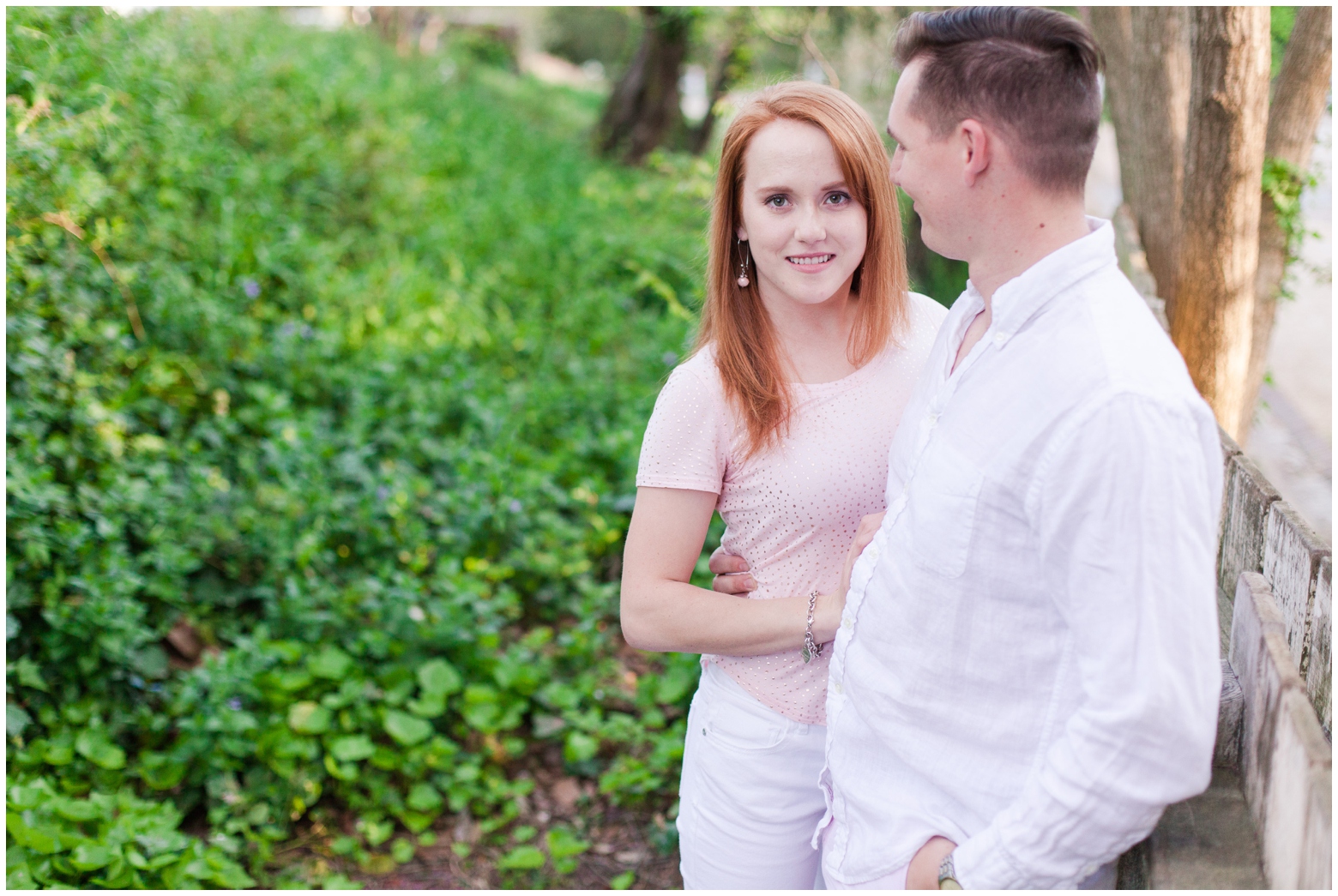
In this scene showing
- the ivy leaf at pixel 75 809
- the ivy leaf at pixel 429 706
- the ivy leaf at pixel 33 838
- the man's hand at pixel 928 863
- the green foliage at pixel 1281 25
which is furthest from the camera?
the green foliage at pixel 1281 25

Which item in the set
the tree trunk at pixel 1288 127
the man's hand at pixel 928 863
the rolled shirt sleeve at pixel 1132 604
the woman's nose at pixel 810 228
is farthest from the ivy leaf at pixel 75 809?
the tree trunk at pixel 1288 127

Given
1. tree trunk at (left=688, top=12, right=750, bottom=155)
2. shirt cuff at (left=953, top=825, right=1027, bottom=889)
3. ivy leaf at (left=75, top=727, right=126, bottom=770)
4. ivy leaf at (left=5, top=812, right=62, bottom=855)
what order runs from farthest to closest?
tree trunk at (left=688, top=12, right=750, bottom=155), ivy leaf at (left=75, top=727, right=126, bottom=770), ivy leaf at (left=5, top=812, right=62, bottom=855), shirt cuff at (left=953, top=825, right=1027, bottom=889)

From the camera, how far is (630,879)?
3043 millimetres

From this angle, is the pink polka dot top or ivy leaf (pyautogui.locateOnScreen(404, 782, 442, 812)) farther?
ivy leaf (pyautogui.locateOnScreen(404, 782, 442, 812))

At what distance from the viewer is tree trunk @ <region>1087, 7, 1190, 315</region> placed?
10.4 ft

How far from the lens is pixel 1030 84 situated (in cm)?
133

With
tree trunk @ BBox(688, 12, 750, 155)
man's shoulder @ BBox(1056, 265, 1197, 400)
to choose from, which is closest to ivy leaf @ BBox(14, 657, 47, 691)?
man's shoulder @ BBox(1056, 265, 1197, 400)

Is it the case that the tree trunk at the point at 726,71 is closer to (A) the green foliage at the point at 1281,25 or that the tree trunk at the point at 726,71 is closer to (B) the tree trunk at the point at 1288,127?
(A) the green foliage at the point at 1281,25

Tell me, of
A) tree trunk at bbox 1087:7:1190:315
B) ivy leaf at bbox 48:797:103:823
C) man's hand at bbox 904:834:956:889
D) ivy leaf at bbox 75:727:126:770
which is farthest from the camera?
tree trunk at bbox 1087:7:1190:315

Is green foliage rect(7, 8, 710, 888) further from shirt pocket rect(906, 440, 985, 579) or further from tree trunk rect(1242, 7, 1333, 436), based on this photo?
tree trunk rect(1242, 7, 1333, 436)

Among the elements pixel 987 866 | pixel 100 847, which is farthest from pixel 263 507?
pixel 987 866

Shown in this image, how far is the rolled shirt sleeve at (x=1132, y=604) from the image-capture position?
114 centimetres

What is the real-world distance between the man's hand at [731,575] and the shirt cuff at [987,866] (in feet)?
2.12

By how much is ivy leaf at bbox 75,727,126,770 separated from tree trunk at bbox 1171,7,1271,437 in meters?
3.31
